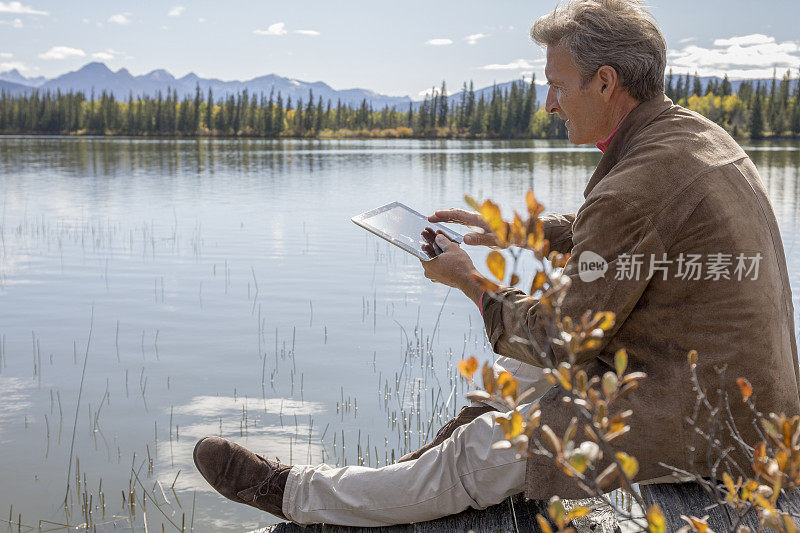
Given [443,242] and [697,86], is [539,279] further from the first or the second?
[697,86]

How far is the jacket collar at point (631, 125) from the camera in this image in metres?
2.71

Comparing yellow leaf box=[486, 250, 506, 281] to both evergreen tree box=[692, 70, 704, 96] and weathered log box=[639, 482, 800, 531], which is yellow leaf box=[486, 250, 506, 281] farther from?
evergreen tree box=[692, 70, 704, 96]

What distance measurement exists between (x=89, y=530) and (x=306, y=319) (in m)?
4.45

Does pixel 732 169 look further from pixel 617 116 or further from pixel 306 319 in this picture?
pixel 306 319

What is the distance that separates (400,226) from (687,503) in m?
1.53

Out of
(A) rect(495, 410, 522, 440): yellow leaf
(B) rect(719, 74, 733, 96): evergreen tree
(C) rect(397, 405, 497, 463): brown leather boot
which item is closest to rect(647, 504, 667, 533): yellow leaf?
(A) rect(495, 410, 522, 440): yellow leaf

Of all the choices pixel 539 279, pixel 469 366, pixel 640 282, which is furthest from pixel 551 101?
pixel 469 366

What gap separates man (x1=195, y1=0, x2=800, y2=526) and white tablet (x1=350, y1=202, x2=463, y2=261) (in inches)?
9.9

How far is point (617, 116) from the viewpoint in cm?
281

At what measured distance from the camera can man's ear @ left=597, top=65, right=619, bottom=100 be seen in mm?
2695

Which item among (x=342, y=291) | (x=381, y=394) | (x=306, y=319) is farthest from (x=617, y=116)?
(x=342, y=291)

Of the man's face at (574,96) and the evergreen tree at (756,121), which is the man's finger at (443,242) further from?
the evergreen tree at (756,121)

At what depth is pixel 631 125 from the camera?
2730 mm

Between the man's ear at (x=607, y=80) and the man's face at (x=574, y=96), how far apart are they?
0.02m
